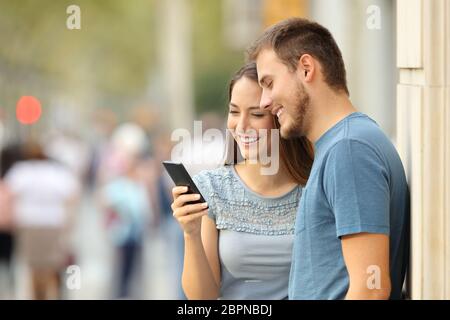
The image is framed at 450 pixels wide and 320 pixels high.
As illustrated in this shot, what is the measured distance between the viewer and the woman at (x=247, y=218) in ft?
13.3

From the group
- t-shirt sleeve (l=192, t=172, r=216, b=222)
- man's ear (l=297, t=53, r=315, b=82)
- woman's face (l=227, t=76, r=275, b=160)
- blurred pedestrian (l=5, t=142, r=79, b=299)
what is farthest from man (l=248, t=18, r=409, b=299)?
blurred pedestrian (l=5, t=142, r=79, b=299)

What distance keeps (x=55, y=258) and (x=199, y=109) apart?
92.6 ft

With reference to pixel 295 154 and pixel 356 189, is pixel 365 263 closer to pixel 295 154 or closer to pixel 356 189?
pixel 356 189

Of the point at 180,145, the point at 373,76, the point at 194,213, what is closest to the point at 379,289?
the point at 194,213

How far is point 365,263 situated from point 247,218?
95cm

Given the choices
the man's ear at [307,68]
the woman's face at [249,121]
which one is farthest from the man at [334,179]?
the woman's face at [249,121]

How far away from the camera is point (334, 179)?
3305 millimetres


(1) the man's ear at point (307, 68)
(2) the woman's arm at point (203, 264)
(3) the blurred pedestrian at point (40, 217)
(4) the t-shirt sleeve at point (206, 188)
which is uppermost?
(1) the man's ear at point (307, 68)

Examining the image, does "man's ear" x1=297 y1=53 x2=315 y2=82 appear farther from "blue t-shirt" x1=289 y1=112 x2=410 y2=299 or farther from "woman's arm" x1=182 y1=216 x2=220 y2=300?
"woman's arm" x1=182 y1=216 x2=220 y2=300

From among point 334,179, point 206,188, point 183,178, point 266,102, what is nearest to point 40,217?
point 206,188

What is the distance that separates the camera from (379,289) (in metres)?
3.31

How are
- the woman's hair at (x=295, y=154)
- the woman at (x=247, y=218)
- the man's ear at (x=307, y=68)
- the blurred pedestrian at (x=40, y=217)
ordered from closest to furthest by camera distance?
1. the man's ear at (x=307, y=68)
2. the woman at (x=247, y=218)
3. the woman's hair at (x=295, y=154)
4. the blurred pedestrian at (x=40, y=217)

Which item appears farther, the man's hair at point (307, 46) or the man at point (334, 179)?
the man's hair at point (307, 46)

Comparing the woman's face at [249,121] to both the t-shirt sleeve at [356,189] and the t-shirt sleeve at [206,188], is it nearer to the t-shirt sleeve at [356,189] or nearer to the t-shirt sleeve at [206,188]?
the t-shirt sleeve at [206,188]
